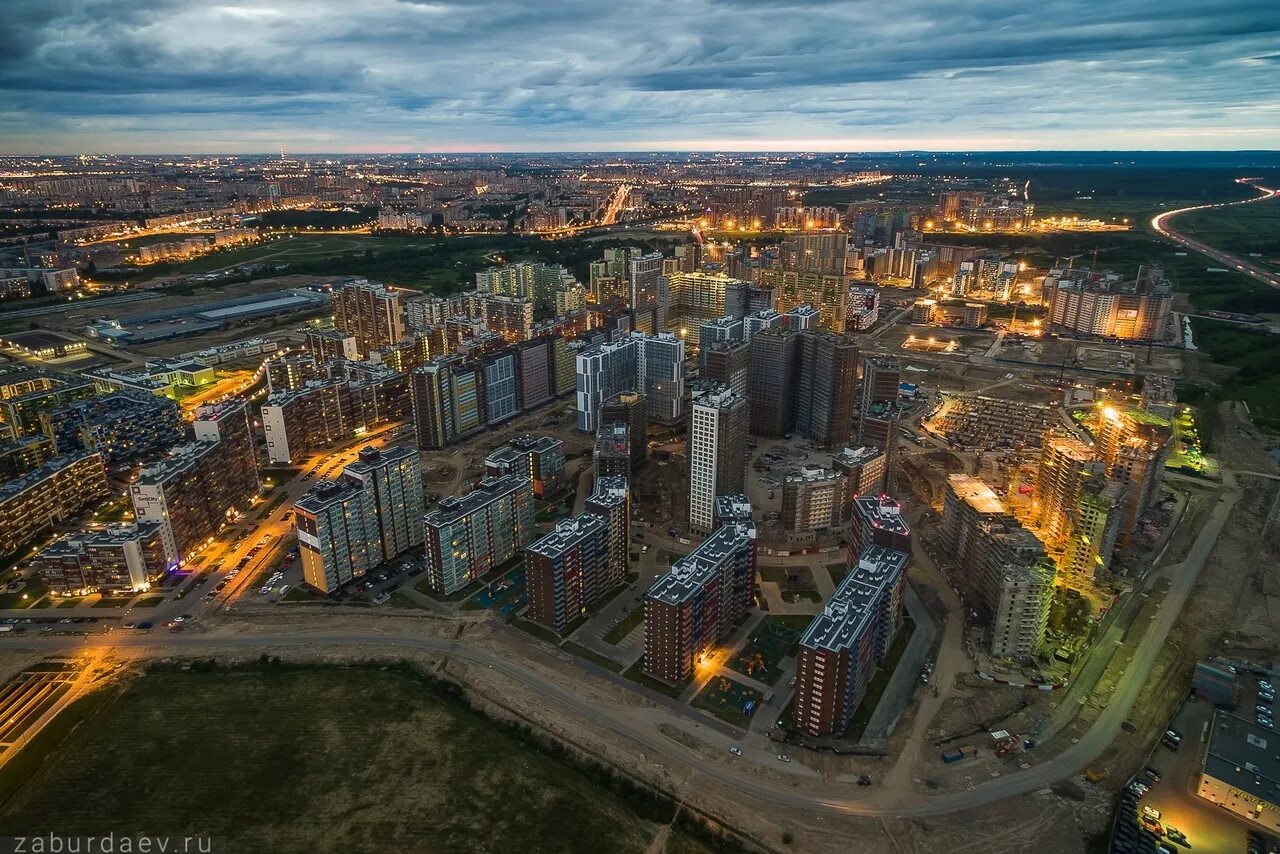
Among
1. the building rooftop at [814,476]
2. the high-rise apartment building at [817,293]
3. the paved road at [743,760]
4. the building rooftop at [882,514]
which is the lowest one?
the paved road at [743,760]

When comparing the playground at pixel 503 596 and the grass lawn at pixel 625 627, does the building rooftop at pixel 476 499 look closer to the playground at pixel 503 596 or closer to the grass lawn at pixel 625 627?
the playground at pixel 503 596

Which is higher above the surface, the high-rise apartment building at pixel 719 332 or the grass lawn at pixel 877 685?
the high-rise apartment building at pixel 719 332

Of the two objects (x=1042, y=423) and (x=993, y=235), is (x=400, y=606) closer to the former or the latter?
(x=1042, y=423)

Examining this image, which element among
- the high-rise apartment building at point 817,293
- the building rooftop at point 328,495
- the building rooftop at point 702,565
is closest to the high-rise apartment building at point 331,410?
the building rooftop at point 328,495

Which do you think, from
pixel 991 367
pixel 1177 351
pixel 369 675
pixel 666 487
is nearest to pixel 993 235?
pixel 1177 351

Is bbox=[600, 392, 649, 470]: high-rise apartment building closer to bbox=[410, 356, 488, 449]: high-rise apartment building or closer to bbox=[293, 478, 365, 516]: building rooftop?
bbox=[410, 356, 488, 449]: high-rise apartment building

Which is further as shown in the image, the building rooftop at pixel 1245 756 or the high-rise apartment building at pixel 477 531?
the high-rise apartment building at pixel 477 531

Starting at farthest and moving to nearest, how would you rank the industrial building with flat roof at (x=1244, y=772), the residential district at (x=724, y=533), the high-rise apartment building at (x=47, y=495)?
the high-rise apartment building at (x=47, y=495)
the residential district at (x=724, y=533)
the industrial building with flat roof at (x=1244, y=772)

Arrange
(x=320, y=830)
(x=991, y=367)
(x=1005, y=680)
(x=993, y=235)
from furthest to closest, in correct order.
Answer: (x=993, y=235) → (x=991, y=367) → (x=1005, y=680) → (x=320, y=830)
